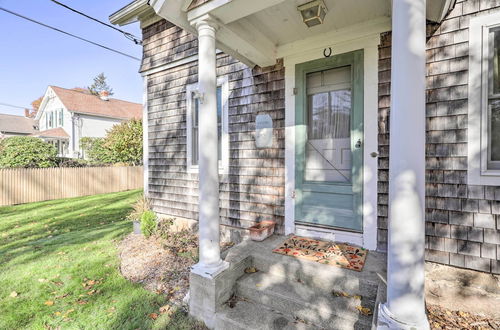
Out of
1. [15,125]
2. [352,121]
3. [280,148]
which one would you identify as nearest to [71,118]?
[15,125]

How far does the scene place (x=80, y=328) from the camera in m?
2.23

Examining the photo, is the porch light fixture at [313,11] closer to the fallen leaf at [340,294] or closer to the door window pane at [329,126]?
the door window pane at [329,126]

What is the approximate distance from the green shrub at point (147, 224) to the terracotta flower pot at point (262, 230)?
84.2 inches

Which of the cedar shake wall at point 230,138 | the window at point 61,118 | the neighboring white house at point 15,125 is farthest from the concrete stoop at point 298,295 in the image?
the neighboring white house at point 15,125

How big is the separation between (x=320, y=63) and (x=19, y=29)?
16819 millimetres

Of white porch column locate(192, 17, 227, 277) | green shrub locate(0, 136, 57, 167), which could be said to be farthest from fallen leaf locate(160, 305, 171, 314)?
green shrub locate(0, 136, 57, 167)

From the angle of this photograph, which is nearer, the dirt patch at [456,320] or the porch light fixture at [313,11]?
the dirt patch at [456,320]

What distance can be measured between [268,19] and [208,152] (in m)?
1.64

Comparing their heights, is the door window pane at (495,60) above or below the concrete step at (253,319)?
above

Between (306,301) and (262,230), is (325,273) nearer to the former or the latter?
(306,301)

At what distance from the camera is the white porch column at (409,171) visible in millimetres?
1486

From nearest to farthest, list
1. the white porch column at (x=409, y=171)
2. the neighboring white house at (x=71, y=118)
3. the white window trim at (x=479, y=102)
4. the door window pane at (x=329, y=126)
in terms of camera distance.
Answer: the white porch column at (x=409, y=171) < the white window trim at (x=479, y=102) < the door window pane at (x=329, y=126) < the neighboring white house at (x=71, y=118)

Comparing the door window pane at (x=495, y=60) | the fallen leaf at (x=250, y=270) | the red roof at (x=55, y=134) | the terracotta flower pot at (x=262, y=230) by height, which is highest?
the red roof at (x=55, y=134)

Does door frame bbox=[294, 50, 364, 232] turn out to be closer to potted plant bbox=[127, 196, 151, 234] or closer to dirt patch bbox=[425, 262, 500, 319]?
dirt patch bbox=[425, 262, 500, 319]
